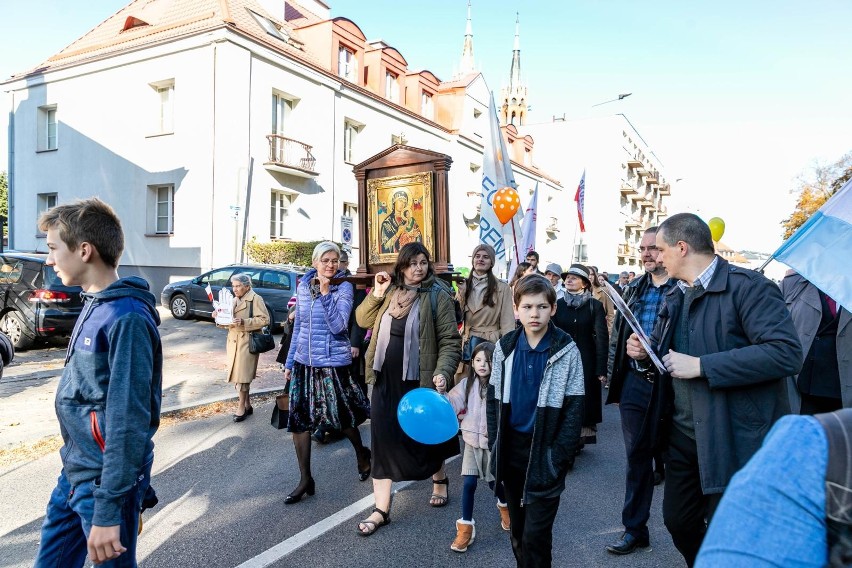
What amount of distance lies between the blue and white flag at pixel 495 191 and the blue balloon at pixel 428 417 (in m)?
5.10

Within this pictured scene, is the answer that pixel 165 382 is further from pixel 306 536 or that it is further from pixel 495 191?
pixel 495 191

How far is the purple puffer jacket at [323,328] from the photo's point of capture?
4.54m

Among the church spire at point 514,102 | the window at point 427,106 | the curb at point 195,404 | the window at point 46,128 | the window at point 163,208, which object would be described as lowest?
the curb at point 195,404

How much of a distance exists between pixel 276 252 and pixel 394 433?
15.0 metres

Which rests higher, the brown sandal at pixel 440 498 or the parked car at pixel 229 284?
the parked car at pixel 229 284

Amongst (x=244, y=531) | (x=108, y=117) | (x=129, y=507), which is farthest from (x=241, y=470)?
(x=108, y=117)

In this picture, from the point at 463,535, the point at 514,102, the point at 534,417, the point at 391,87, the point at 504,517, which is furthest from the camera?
the point at 514,102

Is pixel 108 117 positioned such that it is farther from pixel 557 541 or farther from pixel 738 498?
pixel 738 498

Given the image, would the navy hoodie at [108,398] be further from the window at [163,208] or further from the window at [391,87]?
the window at [391,87]

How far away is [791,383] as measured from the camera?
386 centimetres

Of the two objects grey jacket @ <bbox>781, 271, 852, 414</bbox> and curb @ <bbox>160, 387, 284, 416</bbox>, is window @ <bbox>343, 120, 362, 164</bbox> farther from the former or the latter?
grey jacket @ <bbox>781, 271, 852, 414</bbox>

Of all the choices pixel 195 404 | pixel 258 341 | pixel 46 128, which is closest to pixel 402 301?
pixel 258 341

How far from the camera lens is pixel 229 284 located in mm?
14391

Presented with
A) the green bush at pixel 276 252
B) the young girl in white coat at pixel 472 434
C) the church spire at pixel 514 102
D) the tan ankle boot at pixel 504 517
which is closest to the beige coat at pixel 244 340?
the young girl in white coat at pixel 472 434
